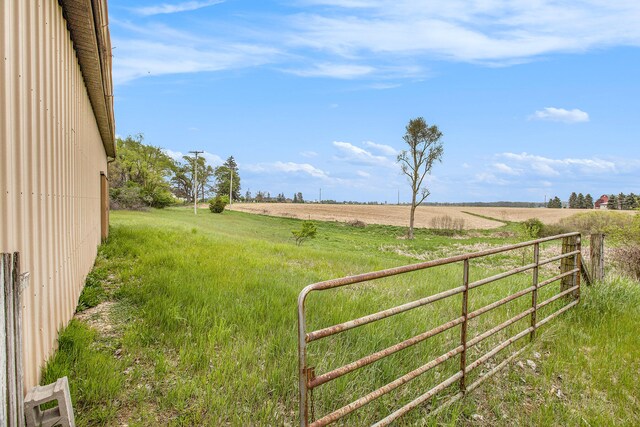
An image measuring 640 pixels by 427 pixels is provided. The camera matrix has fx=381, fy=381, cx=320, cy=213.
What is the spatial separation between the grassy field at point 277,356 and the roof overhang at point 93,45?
132 inches

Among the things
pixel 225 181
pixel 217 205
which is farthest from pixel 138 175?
pixel 225 181

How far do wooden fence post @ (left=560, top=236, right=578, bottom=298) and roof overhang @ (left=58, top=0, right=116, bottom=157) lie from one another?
22.5ft

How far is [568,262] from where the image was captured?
5.74m

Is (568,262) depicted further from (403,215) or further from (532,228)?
(403,215)

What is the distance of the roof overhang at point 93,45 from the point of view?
14.0 ft

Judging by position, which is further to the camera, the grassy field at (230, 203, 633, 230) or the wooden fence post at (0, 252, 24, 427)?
the grassy field at (230, 203, 633, 230)

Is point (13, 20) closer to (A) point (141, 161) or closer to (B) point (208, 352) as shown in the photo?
(B) point (208, 352)

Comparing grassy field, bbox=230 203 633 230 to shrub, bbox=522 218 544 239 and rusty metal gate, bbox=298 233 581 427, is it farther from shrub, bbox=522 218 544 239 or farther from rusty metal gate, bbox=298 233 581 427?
rusty metal gate, bbox=298 233 581 427

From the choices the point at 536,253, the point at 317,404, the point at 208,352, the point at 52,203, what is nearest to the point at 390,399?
the point at 317,404

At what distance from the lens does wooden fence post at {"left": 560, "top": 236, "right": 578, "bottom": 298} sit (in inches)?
221

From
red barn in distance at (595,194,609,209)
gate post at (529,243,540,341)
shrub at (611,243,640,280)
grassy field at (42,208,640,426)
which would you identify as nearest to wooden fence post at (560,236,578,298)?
grassy field at (42,208,640,426)

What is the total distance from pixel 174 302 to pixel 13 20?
A: 3.41m

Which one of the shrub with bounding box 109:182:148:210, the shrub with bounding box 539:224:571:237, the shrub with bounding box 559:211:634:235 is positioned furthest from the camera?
the shrub with bounding box 109:182:148:210

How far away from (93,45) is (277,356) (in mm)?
4745
